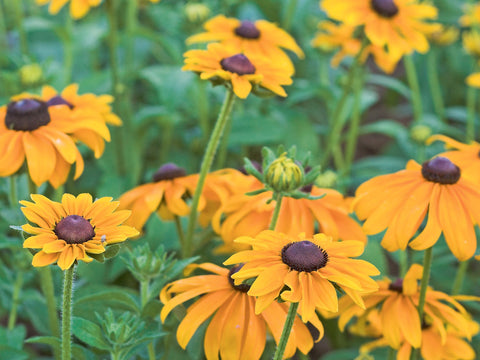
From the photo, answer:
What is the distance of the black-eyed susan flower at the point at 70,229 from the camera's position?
0.68 meters

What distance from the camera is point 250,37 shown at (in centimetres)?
132

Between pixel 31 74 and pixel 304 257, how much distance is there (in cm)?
90

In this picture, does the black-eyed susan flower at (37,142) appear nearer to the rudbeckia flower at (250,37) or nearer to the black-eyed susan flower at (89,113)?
the black-eyed susan flower at (89,113)

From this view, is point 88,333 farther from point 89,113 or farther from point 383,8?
point 383,8

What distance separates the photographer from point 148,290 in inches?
38.0

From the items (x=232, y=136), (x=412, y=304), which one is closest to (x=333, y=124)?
(x=232, y=136)

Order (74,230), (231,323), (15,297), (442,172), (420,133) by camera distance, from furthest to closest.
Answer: (420,133)
(15,297)
(442,172)
(231,323)
(74,230)

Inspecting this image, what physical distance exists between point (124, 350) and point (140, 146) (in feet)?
2.84

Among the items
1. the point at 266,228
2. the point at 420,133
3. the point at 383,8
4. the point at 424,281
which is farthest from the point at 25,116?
the point at 420,133

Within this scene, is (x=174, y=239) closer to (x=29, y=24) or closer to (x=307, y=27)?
(x=29, y=24)

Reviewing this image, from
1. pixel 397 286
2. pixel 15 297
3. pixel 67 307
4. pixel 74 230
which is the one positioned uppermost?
pixel 74 230

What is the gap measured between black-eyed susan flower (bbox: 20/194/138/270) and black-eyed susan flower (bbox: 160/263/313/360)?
14 cm

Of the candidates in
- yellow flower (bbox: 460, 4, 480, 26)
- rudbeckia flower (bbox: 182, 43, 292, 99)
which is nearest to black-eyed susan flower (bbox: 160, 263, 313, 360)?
rudbeckia flower (bbox: 182, 43, 292, 99)

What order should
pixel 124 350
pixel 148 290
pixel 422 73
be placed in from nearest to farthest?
pixel 124 350 < pixel 148 290 < pixel 422 73
